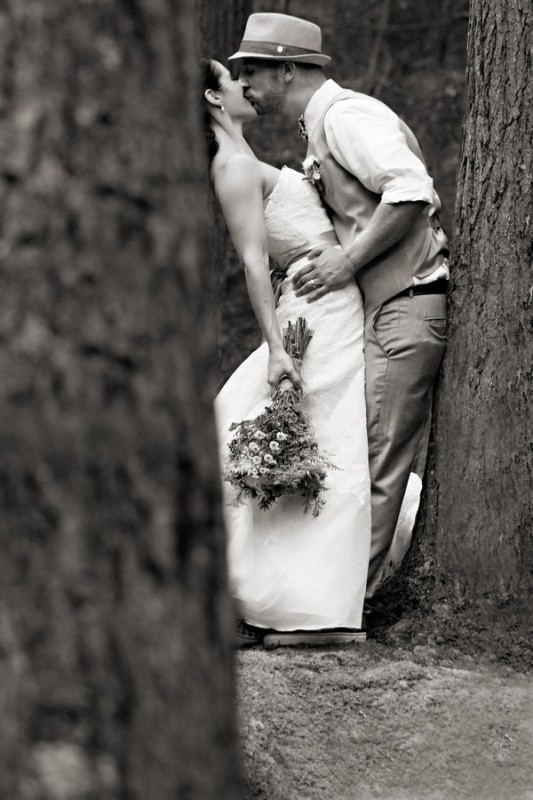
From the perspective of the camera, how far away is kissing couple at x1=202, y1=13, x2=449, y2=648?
5.11 m

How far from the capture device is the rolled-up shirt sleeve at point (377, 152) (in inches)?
199

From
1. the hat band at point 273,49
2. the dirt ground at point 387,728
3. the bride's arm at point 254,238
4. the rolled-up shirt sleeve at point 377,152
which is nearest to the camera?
the dirt ground at point 387,728

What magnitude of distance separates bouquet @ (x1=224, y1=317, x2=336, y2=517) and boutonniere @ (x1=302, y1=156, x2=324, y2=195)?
2.98 ft

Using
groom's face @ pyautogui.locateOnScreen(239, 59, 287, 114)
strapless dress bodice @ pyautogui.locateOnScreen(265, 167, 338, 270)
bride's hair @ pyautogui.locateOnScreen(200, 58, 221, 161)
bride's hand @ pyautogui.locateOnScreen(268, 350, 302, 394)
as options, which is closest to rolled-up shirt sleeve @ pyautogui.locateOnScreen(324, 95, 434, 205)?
strapless dress bodice @ pyautogui.locateOnScreen(265, 167, 338, 270)

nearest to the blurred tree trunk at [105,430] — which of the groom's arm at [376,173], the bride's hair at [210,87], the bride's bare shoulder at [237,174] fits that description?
the groom's arm at [376,173]

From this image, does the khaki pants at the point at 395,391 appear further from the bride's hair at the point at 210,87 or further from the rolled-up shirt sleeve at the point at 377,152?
the bride's hair at the point at 210,87

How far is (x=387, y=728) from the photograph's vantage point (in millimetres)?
4176

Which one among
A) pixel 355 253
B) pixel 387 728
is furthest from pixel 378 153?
pixel 387 728

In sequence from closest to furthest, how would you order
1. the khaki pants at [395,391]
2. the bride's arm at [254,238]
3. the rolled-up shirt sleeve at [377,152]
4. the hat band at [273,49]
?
the rolled-up shirt sleeve at [377,152] → the khaki pants at [395,391] → the bride's arm at [254,238] → the hat band at [273,49]

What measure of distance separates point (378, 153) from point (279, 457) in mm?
1303

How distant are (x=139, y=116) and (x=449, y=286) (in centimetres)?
351

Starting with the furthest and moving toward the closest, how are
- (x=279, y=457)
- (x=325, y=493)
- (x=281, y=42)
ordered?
(x=281, y=42) → (x=325, y=493) → (x=279, y=457)

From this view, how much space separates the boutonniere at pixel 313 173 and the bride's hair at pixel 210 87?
1.37 ft

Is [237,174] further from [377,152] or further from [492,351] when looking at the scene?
[492,351]
